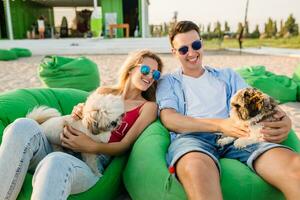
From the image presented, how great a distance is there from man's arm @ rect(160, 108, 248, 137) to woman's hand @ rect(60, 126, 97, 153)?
680 mm

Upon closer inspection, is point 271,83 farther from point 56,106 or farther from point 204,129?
point 56,106

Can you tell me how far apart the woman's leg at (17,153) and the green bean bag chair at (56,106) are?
0.20m

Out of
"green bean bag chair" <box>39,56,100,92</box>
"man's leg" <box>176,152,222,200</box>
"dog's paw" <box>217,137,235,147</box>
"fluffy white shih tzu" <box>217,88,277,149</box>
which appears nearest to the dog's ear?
"fluffy white shih tzu" <box>217,88,277,149</box>

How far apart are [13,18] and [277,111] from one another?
19.7 m

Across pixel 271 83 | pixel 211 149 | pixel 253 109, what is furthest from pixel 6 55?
pixel 253 109

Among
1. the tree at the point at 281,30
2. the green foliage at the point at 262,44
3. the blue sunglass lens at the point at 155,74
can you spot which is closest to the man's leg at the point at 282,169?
the blue sunglass lens at the point at 155,74

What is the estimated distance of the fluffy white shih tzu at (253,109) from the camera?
8.02 feet

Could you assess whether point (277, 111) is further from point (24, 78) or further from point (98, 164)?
point (24, 78)

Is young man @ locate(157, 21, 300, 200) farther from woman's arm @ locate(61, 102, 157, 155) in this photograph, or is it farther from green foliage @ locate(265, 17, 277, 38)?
green foliage @ locate(265, 17, 277, 38)

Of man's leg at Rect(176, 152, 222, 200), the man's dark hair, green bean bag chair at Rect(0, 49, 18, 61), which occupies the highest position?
the man's dark hair

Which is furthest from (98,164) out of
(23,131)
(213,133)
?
(213,133)

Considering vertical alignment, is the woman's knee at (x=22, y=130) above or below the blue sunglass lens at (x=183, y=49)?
below

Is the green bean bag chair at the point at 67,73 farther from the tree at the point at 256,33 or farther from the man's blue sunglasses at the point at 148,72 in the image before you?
the tree at the point at 256,33

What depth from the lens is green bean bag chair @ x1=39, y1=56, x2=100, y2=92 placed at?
6184 mm
